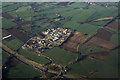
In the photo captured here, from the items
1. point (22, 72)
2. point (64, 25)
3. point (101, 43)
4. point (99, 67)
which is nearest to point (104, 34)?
point (101, 43)

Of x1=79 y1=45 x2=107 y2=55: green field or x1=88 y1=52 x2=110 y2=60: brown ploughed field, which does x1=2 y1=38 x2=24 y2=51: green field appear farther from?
x1=88 y1=52 x2=110 y2=60: brown ploughed field

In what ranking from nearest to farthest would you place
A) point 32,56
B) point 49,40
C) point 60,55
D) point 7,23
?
point 60,55 → point 32,56 → point 49,40 → point 7,23

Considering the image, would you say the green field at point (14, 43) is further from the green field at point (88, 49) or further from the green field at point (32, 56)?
the green field at point (88, 49)

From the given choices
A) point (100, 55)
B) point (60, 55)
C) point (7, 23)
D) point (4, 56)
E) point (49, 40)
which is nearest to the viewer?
point (100, 55)

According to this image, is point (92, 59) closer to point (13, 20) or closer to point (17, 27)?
point (17, 27)

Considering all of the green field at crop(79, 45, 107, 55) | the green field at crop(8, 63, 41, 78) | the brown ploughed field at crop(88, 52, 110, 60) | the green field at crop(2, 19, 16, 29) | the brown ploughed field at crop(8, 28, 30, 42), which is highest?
the green field at crop(2, 19, 16, 29)

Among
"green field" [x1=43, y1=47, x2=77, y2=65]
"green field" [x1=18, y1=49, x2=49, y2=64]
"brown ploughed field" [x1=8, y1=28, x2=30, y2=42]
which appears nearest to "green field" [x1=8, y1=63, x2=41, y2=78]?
"green field" [x1=18, y1=49, x2=49, y2=64]

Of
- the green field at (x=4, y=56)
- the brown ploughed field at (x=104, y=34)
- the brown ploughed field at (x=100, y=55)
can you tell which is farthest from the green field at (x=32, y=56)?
the brown ploughed field at (x=104, y=34)

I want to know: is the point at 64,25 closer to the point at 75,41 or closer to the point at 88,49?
the point at 75,41
